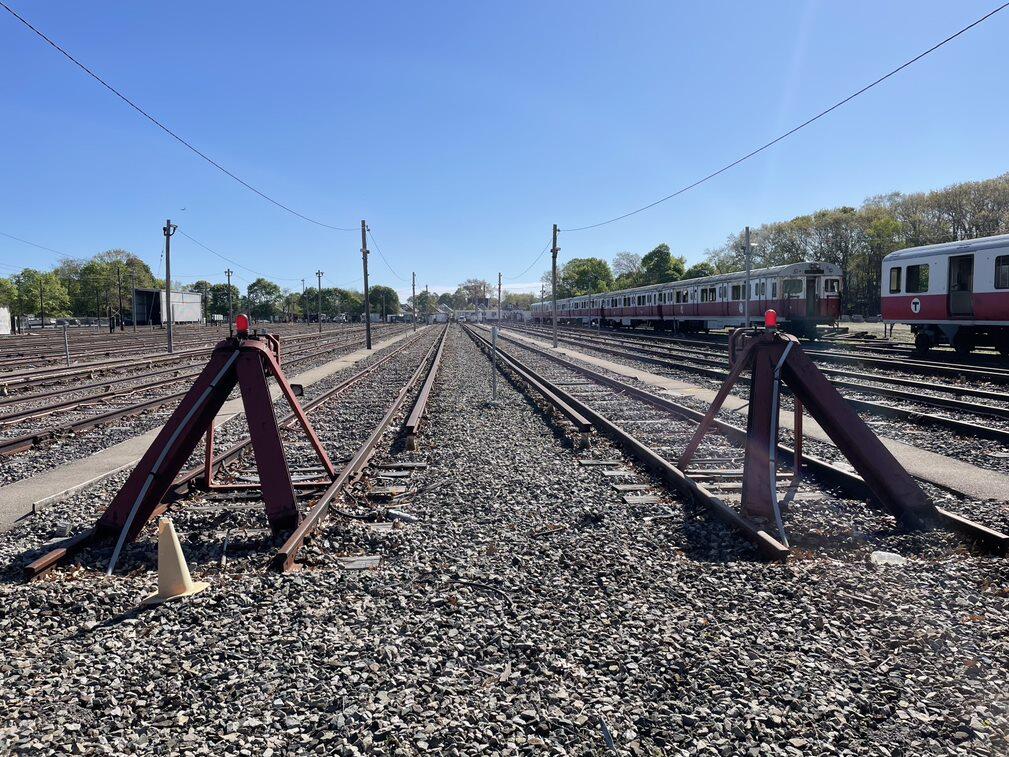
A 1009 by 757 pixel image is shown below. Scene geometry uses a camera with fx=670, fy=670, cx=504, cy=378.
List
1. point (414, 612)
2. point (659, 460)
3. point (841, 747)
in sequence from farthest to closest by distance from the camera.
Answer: point (659, 460), point (414, 612), point (841, 747)

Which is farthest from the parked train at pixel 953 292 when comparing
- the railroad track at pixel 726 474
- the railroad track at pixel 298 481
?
the railroad track at pixel 298 481

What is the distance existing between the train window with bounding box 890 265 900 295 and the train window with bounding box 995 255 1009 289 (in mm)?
4284

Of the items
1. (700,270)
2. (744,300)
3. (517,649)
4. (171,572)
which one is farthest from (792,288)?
(700,270)

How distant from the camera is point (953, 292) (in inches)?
834

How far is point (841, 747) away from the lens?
116 inches

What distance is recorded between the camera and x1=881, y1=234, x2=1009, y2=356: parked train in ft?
64.1

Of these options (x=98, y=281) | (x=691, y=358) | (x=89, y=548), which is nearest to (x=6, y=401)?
(x=89, y=548)

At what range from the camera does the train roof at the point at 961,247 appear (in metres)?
19.5

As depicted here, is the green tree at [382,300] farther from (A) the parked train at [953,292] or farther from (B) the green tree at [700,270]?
(A) the parked train at [953,292]

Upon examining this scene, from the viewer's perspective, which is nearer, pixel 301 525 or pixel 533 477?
pixel 301 525

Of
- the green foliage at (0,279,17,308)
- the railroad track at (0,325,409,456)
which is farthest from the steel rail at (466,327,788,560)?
the green foliage at (0,279,17,308)

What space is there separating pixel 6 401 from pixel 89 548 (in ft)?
40.3

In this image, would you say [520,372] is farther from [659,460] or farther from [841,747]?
[841,747]

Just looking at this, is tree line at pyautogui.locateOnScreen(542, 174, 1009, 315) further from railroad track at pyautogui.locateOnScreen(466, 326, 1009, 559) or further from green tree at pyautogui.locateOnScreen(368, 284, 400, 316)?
green tree at pyautogui.locateOnScreen(368, 284, 400, 316)
